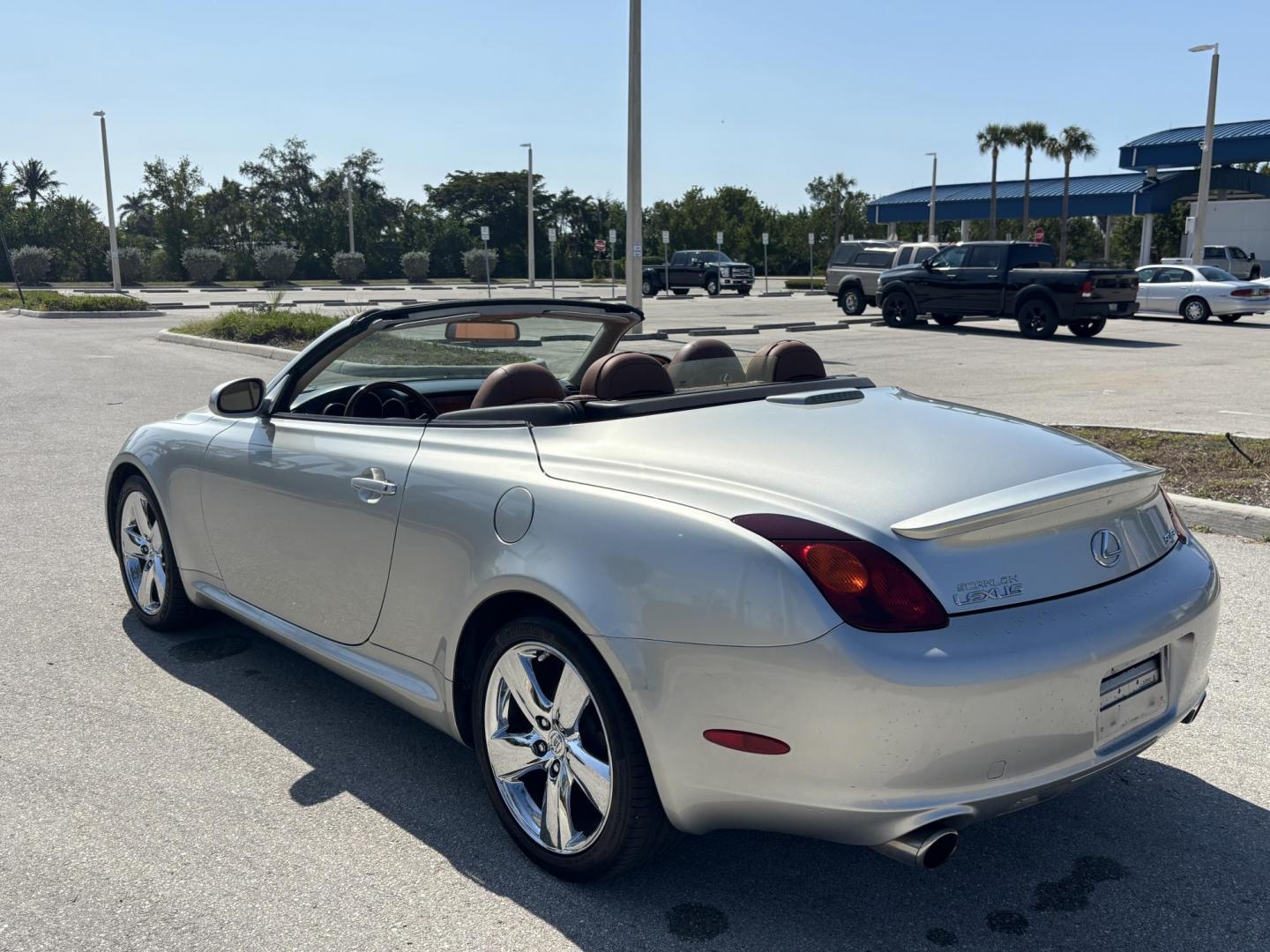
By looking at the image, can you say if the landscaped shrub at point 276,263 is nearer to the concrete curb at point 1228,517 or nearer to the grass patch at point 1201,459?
the grass patch at point 1201,459

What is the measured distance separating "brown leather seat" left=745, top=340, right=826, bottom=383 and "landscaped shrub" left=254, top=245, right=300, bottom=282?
5552cm

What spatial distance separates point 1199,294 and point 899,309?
7540mm

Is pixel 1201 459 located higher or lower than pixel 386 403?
lower

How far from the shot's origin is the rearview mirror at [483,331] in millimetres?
4207

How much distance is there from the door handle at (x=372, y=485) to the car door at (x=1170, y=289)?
27479 mm

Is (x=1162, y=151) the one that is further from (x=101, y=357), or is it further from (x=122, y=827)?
(x=122, y=827)

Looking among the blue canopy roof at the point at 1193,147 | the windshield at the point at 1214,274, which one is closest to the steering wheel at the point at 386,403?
the windshield at the point at 1214,274

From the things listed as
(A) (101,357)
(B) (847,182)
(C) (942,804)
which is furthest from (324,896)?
(B) (847,182)

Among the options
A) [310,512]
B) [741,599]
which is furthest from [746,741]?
[310,512]

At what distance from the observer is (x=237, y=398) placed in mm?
4336

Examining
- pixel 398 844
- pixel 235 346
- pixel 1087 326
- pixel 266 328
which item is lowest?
pixel 398 844

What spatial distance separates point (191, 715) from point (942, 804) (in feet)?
9.31

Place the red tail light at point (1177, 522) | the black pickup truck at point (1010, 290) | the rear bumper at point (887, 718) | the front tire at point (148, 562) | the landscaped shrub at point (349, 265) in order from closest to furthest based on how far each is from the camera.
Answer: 1. the rear bumper at point (887, 718)
2. the red tail light at point (1177, 522)
3. the front tire at point (148, 562)
4. the black pickup truck at point (1010, 290)
5. the landscaped shrub at point (349, 265)

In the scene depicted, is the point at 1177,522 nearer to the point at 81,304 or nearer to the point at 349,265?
the point at 81,304
